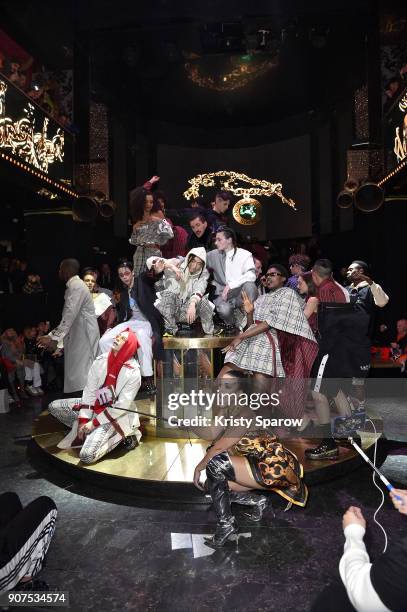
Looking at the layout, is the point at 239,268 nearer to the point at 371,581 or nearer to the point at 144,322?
the point at 144,322

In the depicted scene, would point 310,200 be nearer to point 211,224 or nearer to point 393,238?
point 393,238

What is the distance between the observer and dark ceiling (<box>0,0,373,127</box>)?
7.76 m

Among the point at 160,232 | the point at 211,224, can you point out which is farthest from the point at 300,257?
the point at 160,232

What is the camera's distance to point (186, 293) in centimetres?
484

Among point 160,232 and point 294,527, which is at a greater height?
point 160,232

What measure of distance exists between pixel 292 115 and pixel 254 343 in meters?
11.4

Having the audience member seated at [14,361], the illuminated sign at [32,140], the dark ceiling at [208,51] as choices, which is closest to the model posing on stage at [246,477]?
the audience member seated at [14,361]

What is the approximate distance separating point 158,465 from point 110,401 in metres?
0.70

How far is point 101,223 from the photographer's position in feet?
38.9

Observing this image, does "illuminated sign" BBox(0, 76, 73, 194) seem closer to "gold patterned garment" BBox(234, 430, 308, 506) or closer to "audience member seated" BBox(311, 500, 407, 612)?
"gold patterned garment" BBox(234, 430, 308, 506)

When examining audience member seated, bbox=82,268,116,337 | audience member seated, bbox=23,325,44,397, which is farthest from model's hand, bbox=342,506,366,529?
audience member seated, bbox=23,325,44,397

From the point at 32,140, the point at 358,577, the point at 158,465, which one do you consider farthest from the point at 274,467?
the point at 32,140

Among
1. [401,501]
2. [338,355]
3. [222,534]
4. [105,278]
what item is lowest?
[222,534]

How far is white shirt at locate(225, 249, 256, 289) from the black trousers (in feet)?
10.2
